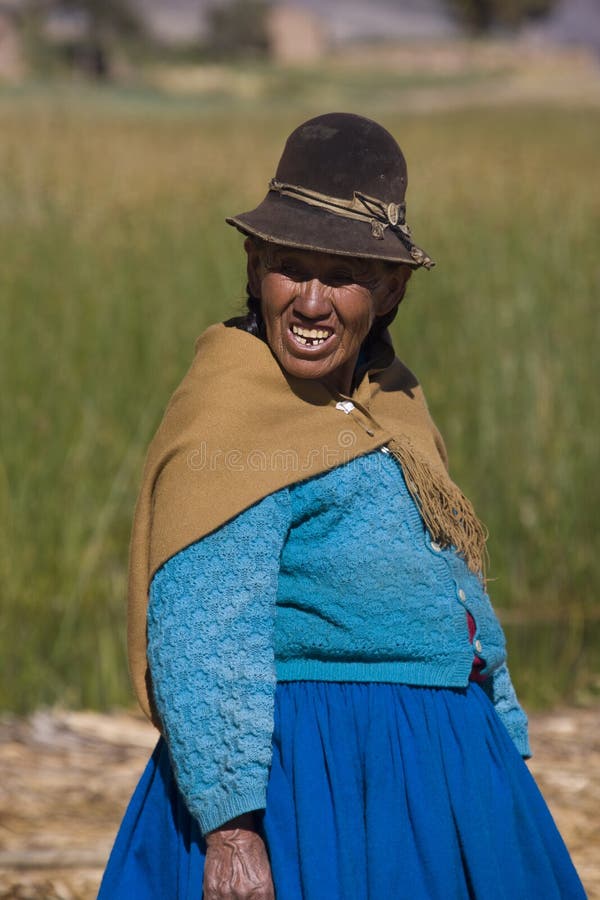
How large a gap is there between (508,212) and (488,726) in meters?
5.54

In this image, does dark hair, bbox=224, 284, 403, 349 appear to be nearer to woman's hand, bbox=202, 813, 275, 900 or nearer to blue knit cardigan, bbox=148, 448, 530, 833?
blue knit cardigan, bbox=148, 448, 530, 833

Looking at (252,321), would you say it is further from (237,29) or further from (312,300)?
(237,29)

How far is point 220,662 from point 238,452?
0.88 ft

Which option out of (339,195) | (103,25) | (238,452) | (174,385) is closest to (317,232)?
(339,195)

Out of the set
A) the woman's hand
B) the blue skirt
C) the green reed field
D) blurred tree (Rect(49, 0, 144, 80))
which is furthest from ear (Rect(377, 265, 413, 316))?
blurred tree (Rect(49, 0, 144, 80))

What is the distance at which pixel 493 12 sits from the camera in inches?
2542

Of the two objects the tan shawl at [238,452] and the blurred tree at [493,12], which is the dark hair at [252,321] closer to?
the tan shawl at [238,452]

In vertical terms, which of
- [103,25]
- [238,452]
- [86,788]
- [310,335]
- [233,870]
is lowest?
[86,788]

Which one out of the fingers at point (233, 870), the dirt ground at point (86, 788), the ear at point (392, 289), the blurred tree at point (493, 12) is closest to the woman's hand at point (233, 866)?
the fingers at point (233, 870)

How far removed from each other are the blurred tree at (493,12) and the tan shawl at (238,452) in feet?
214

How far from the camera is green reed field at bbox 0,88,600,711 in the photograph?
3.64 m

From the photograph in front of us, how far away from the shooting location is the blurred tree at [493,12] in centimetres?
6331

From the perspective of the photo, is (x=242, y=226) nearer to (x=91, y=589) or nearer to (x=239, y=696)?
(x=239, y=696)

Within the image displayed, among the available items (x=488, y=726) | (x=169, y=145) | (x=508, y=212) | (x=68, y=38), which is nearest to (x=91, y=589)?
(x=488, y=726)
